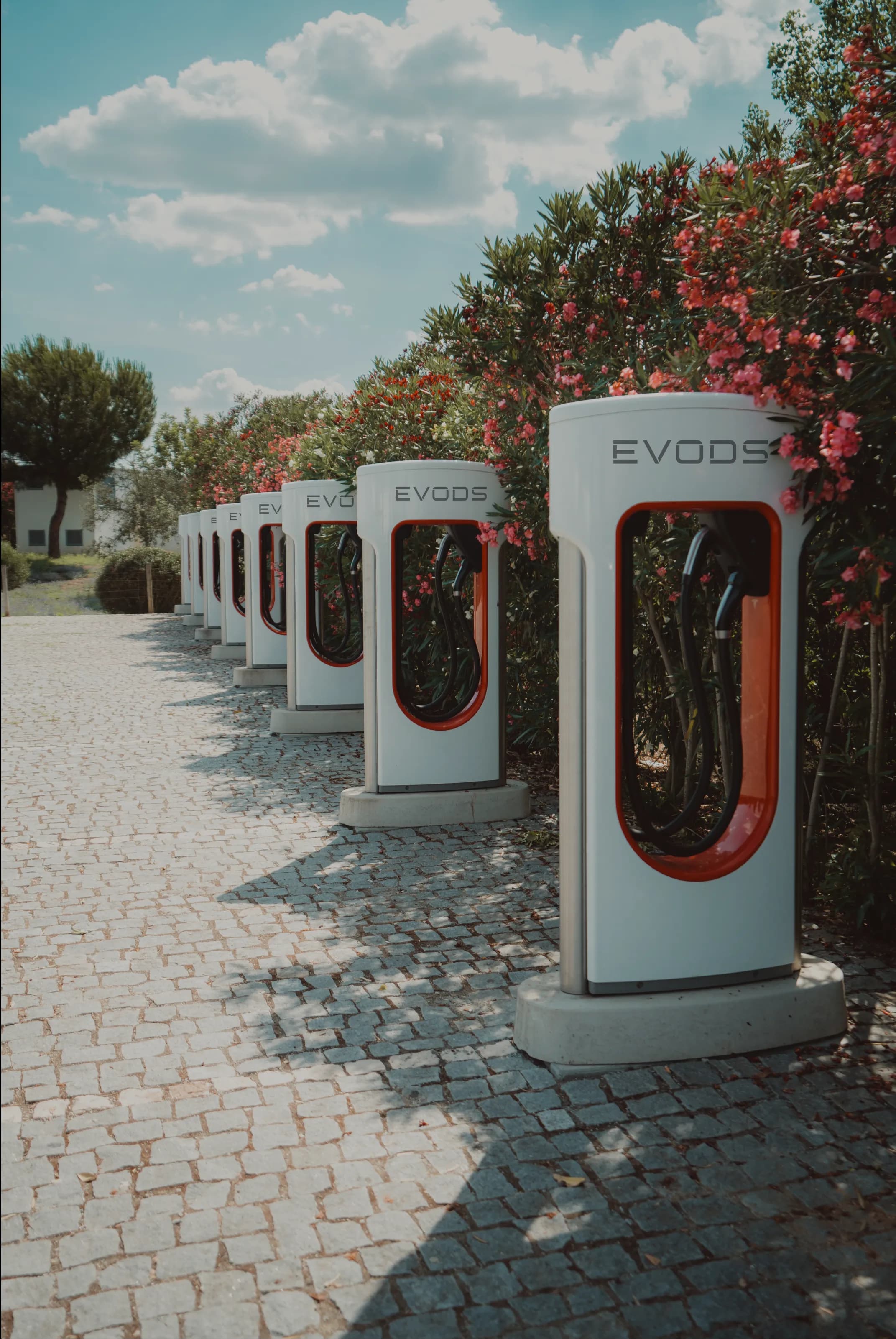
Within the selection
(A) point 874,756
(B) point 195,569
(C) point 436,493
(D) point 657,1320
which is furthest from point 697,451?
(B) point 195,569

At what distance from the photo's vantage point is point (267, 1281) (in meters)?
2.78

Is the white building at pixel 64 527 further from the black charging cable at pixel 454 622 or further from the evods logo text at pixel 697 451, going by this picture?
the evods logo text at pixel 697 451

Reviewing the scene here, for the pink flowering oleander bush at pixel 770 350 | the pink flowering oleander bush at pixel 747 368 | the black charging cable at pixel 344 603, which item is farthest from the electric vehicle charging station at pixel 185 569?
the pink flowering oleander bush at pixel 770 350

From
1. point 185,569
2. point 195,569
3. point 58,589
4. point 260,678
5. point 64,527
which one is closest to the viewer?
point 260,678

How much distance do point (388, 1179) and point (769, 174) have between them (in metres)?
3.66

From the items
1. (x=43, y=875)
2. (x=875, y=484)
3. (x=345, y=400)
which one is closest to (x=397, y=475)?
(x=43, y=875)

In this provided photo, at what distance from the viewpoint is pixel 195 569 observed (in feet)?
76.2

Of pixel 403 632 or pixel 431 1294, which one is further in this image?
pixel 403 632

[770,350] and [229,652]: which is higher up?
[770,350]

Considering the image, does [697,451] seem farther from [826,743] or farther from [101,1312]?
[101,1312]

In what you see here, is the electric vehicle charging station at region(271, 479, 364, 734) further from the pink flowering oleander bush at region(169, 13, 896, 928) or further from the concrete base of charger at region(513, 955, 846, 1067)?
the concrete base of charger at region(513, 955, 846, 1067)

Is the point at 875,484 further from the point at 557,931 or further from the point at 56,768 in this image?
the point at 56,768

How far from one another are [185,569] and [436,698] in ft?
60.7

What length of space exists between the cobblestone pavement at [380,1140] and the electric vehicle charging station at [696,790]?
0.16 meters
